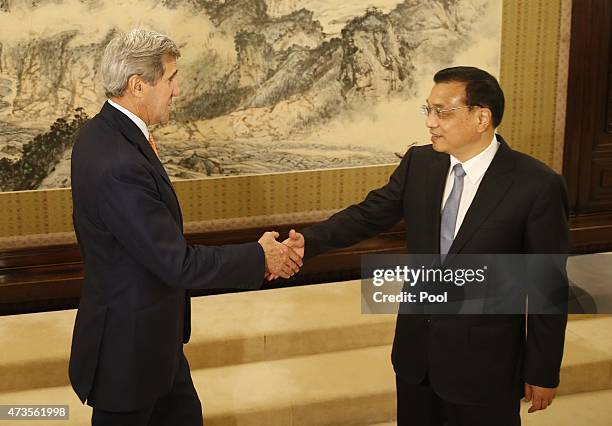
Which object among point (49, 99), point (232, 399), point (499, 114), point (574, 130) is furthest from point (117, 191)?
point (574, 130)

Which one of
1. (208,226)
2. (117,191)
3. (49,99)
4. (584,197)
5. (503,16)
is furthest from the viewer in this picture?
(584,197)

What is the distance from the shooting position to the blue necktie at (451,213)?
113 inches

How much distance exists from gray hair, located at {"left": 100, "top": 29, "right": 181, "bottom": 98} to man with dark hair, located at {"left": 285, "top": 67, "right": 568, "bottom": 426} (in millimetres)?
879

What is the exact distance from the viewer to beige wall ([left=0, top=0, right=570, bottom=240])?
4.93 meters

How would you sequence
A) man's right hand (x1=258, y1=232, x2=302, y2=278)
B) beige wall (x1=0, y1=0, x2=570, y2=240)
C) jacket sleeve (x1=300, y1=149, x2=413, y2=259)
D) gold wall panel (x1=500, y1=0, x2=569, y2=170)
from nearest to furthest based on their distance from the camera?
man's right hand (x1=258, y1=232, x2=302, y2=278) → jacket sleeve (x1=300, y1=149, x2=413, y2=259) → beige wall (x1=0, y1=0, x2=570, y2=240) → gold wall panel (x1=500, y1=0, x2=569, y2=170)

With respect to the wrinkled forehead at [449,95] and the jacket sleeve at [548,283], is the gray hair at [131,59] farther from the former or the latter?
the jacket sleeve at [548,283]

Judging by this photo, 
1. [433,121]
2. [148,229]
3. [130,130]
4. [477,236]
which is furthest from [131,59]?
[477,236]

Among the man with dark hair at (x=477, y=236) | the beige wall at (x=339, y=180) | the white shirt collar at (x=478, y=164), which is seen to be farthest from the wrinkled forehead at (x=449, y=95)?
the beige wall at (x=339, y=180)

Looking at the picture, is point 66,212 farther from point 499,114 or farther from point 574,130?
point 574,130

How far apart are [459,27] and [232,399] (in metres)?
2.77

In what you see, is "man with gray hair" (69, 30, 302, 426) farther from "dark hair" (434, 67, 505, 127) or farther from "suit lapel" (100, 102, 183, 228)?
"dark hair" (434, 67, 505, 127)

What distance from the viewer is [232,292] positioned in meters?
5.06

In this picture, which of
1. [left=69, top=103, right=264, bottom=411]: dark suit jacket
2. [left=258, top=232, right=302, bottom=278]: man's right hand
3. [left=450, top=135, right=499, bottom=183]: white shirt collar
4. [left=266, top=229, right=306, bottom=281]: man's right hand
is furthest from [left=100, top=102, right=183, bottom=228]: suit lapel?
[left=450, top=135, right=499, bottom=183]: white shirt collar

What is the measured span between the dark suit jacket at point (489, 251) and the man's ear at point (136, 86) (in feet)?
3.12
